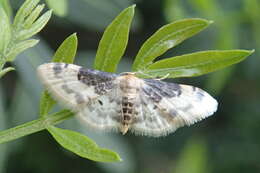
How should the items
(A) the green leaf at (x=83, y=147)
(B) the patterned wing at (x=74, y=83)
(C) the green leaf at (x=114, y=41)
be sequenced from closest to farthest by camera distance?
1. (A) the green leaf at (x=83, y=147)
2. (C) the green leaf at (x=114, y=41)
3. (B) the patterned wing at (x=74, y=83)

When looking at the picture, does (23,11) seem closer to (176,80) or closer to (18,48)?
(18,48)

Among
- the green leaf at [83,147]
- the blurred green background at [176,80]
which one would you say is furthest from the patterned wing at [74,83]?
the blurred green background at [176,80]

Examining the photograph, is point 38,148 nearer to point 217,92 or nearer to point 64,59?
point 217,92

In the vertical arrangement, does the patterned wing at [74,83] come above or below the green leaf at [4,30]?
below

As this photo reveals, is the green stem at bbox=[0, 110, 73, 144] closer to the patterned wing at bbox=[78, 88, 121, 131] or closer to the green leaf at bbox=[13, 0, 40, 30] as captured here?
the patterned wing at bbox=[78, 88, 121, 131]

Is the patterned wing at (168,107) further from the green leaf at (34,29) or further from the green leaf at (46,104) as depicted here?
the green leaf at (34,29)

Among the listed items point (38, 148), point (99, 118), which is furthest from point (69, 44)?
point (38, 148)
